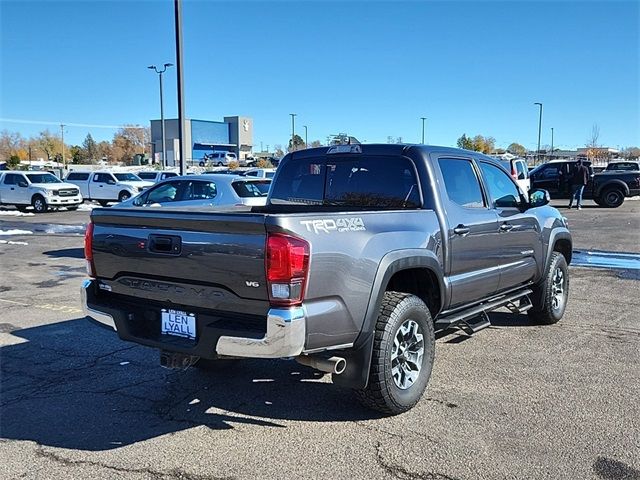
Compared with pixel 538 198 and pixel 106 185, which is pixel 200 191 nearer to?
pixel 538 198

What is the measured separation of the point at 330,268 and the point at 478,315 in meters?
2.34

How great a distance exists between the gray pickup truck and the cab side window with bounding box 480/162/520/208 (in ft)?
0.13

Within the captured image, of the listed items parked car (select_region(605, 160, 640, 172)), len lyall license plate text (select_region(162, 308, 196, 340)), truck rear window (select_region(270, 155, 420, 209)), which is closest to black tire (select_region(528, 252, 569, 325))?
truck rear window (select_region(270, 155, 420, 209))

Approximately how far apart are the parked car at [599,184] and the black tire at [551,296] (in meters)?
19.2

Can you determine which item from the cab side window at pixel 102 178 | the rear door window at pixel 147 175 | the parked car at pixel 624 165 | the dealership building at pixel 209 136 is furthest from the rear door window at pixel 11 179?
the dealership building at pixel 209 136

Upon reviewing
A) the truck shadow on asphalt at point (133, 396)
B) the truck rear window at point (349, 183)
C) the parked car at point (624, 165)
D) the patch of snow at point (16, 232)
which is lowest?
the truck shadow on asphalt at point (133, 396)

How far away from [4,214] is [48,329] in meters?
21.4

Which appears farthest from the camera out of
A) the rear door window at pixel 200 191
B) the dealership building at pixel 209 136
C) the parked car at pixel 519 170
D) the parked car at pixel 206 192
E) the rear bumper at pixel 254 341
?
the dealership building at pixel 209 136

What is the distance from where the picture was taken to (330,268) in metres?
3.48

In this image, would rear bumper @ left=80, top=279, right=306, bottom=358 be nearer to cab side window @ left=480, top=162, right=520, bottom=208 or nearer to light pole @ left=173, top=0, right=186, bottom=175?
cab side window @ left=480, top=162, right=520, bottom=208

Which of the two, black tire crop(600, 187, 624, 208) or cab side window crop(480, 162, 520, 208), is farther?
black tire crop(600, 187, 624, 208)

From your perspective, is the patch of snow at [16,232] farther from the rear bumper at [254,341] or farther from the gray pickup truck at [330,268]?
the rear bumper at [254,341]

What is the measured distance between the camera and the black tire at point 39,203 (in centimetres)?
2491

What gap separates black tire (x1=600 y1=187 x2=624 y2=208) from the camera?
2462cm
